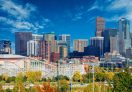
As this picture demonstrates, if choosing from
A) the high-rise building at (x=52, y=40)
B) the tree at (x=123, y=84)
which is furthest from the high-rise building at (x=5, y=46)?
the tree at (x=123, y=84)

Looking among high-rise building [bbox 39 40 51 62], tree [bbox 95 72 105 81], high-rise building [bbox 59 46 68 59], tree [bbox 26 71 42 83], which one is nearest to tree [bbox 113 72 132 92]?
tree [bbox 26 71 42 83]

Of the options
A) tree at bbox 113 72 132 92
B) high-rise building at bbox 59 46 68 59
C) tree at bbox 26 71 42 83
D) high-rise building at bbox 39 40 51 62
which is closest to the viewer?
tree at bbox 113 72 132 92

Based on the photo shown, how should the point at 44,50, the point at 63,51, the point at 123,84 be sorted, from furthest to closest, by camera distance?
the point at 63,51 → the point at 44,50 → the point at 123,84

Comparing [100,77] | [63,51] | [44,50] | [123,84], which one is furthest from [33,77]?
[63,51]

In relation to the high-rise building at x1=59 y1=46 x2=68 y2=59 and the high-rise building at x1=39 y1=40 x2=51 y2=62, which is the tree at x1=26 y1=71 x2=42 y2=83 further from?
the high-rise building at x1=59 y1=46 x2=68 y2=59

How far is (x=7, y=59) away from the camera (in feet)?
316

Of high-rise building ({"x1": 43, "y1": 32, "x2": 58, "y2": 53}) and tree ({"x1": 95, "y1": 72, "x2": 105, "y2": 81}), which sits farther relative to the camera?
high-rise building ({"x1": 43, "y1": 32, "x2": 58, "y2": 53})

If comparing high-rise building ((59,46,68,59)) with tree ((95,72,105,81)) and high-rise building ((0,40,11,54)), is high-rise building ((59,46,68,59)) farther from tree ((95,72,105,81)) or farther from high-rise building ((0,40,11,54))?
tree ((95,72,105,81))

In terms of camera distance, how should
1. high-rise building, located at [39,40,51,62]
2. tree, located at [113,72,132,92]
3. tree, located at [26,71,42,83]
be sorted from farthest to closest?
high-rise building, located at [39,40,51,62], tree, located at [26,71,42,83], tree, located at [113,72,132,92]

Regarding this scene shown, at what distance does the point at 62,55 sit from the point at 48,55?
85.8ft

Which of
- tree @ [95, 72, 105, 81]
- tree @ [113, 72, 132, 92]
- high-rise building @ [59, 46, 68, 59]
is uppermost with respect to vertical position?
high-rise building @ [59, 46, 68, 59]

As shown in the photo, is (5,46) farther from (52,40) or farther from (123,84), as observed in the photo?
(123,84)

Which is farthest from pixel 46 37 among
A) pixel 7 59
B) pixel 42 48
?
pixel 7 59

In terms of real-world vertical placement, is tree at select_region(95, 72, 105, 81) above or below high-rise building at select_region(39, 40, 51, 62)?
below
